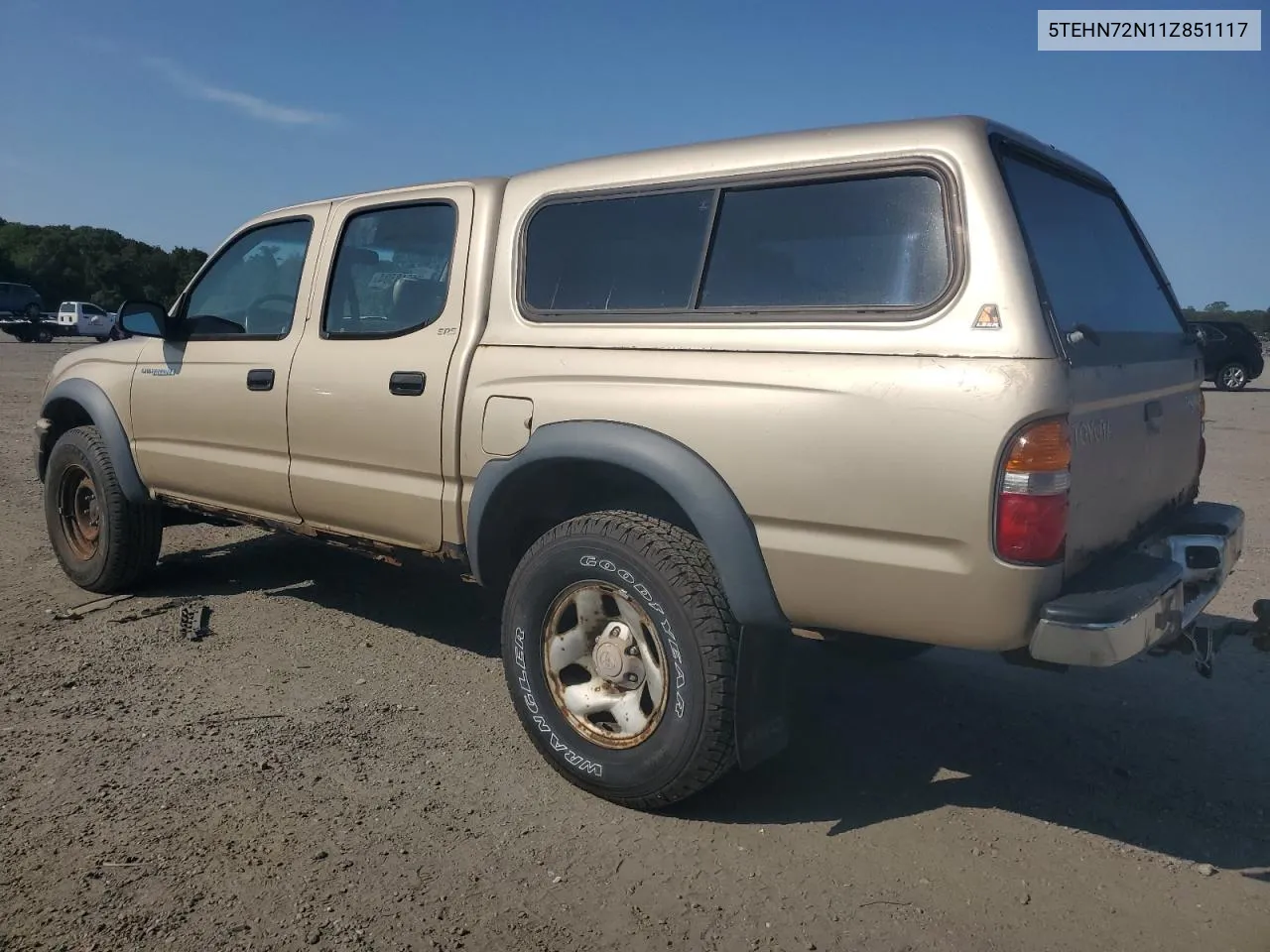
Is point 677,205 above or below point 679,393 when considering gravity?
above

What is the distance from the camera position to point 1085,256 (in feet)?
10.9

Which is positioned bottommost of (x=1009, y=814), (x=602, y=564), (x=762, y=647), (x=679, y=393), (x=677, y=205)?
(x=1009, y=814)

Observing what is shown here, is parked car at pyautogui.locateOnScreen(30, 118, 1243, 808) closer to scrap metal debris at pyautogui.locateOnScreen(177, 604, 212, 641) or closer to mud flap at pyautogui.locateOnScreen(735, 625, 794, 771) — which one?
mud flap at pyautogui.locateOnScreen(735, 625, 794, 771)

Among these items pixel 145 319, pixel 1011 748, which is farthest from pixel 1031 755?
pixel 145 319

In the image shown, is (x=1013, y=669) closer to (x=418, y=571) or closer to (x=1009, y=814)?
(x=1009, y=814)

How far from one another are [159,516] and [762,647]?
371 centimetres

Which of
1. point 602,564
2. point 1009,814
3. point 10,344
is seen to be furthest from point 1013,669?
point 10,344

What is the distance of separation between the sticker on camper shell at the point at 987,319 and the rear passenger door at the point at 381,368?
75.7 inches

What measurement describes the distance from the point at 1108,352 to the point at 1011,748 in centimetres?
161

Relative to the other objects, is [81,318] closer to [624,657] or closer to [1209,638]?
[624,657]

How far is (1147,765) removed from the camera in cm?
363

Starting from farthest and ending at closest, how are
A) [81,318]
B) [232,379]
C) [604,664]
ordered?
[81,318]
[232,379]
[604,664]

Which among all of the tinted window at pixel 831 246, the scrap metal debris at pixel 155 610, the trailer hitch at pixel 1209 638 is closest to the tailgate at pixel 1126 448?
the trailer hitch at pixel 1209 638

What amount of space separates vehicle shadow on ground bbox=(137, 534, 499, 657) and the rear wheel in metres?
21.5
